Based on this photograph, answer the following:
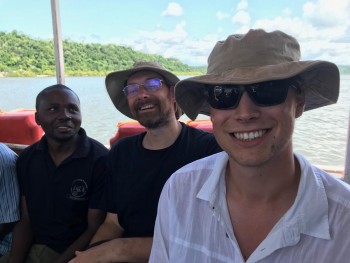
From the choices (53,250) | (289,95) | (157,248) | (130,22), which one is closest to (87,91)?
(130,22)

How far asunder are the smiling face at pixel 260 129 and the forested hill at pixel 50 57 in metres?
2.02

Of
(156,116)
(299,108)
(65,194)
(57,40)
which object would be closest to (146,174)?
(156,116)

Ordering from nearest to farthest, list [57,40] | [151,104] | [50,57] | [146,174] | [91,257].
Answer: [91,257], [146,174], [151,104], [57,40], [50,57]

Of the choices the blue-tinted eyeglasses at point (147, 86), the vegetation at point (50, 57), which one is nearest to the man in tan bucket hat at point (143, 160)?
the blue-tinted eyeglasses at point (147, 86)

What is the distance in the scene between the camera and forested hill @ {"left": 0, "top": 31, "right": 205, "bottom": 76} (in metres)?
3.95

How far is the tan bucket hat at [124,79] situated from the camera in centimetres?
199

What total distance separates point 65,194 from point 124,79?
2.65 feet

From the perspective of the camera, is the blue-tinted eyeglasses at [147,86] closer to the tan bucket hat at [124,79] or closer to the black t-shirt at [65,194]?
the tan bucket hat at [124,79]

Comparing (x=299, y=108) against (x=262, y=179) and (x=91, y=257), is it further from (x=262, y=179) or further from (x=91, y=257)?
(x=91, y=257)

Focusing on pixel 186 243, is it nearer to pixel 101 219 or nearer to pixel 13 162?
pixel 101 219

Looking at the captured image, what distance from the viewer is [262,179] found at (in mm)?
1141

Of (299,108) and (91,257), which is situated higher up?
(299,108)

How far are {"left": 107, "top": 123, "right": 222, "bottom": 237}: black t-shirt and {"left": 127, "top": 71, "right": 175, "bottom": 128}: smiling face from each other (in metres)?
0.14

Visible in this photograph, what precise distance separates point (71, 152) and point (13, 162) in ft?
1.38
